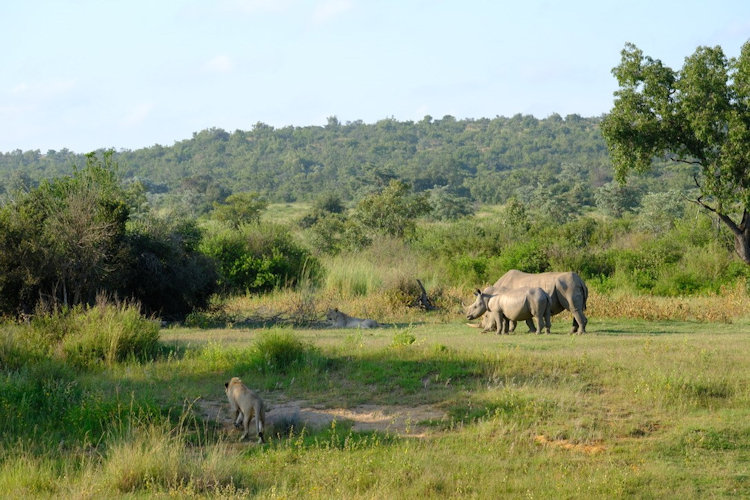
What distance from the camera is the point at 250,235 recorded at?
91.4ft

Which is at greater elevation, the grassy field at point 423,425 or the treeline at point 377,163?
the treeline at point 377,163

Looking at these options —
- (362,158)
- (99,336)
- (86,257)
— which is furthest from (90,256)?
(362,158)

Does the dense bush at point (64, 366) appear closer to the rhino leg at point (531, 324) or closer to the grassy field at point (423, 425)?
the grassy field at point (423, 425)

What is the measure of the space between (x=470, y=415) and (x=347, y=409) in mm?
1645

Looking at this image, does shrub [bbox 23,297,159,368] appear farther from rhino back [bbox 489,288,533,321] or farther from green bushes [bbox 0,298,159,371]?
rhino back [bbox 489,288,533,321]

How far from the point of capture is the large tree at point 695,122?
2034 centimetres

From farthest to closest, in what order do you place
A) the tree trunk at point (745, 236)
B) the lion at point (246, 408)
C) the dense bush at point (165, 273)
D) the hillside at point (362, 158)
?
the hillside at point (362, 158) → the tree trunk at point (745, 236) → the dense bush at point (165, 273) → the lion at point (246, 408)

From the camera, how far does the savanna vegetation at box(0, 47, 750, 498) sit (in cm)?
827

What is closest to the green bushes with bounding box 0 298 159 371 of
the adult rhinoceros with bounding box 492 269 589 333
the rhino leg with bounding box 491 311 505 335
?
the rhino leg with bounding box 491 311 505 335

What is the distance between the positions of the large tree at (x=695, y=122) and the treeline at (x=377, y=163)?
118ft

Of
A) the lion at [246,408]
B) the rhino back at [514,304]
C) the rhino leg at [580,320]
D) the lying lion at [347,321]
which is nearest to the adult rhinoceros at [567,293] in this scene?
the rhino leg at [580,320]

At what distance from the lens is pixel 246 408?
9695 millimetres

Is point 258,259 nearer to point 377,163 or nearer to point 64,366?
point 64,366

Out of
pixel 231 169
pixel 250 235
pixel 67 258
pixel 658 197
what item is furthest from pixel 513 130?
pixel 67 258
